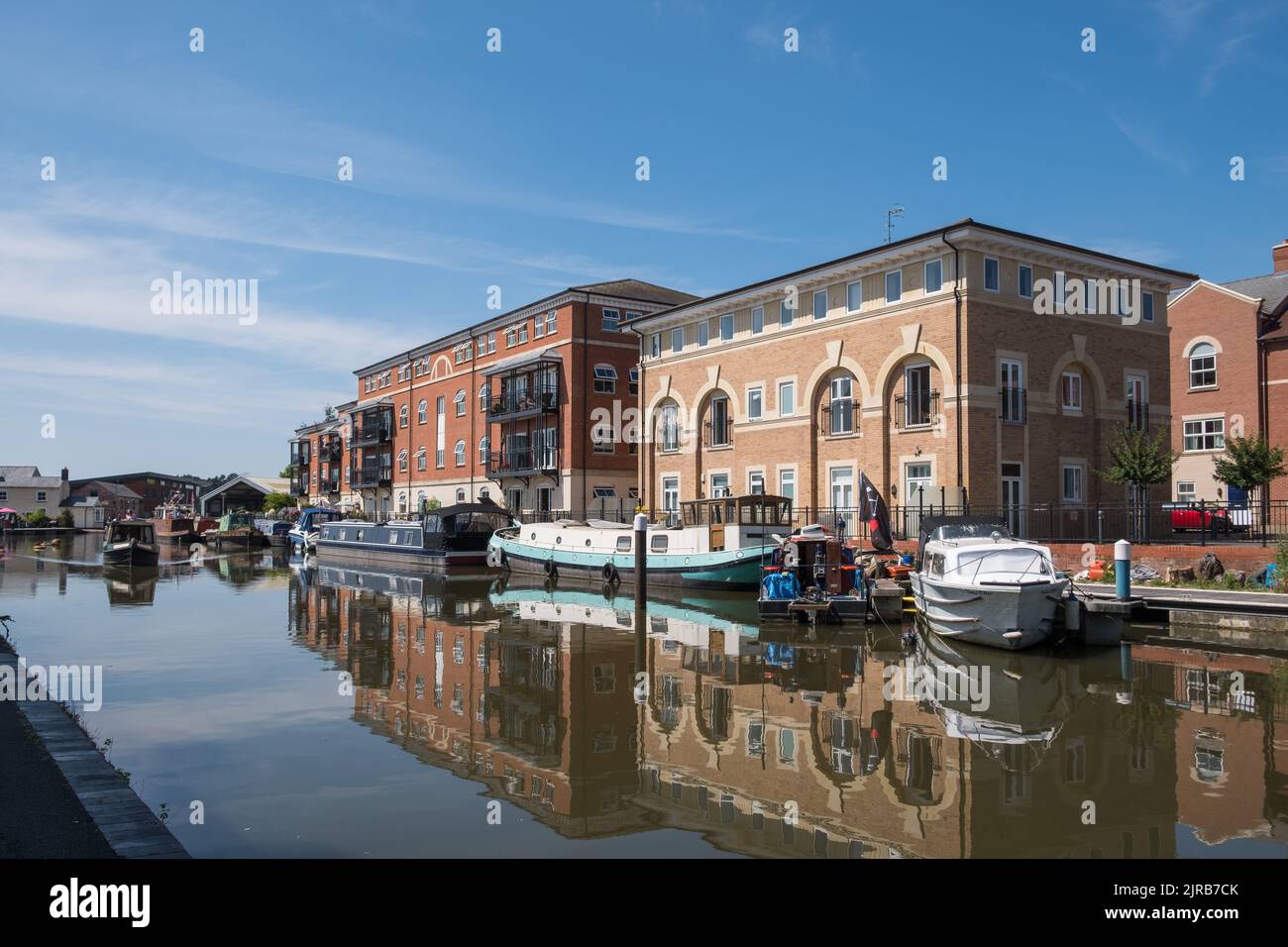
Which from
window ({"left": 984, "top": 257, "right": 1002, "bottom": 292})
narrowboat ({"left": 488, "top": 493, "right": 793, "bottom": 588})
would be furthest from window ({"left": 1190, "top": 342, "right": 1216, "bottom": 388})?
narrowboat ({"left": 488, "top": 493, "right": 793, "bottom": 588})

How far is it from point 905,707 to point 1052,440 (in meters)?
20.5

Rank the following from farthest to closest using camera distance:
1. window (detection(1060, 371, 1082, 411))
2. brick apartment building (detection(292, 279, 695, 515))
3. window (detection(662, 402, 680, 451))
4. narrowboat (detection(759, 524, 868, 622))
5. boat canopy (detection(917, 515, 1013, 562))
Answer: brick apartment building (detection(292, 279, 695, 515)), window (detection(662, 402, 680, 451)), window (detection(1060, 371, 1082, 411)), narrowboat (detection(759, 524, 868, 622)), boat canopy (detection(917, 515, 1013, 562))

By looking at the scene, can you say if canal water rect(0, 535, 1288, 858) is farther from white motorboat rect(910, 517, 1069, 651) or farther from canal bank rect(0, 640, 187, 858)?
canal bank rect(0, 640, 187, 858)

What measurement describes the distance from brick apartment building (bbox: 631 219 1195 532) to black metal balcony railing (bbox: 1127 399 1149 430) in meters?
0.07

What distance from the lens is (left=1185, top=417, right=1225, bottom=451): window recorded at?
129 ft

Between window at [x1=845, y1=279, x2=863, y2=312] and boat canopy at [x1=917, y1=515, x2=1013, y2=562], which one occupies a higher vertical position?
window at [x1=845, y1=279, x2=863, y2=312]

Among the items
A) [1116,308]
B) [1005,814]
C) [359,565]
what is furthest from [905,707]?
[359,565]

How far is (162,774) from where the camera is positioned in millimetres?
9625

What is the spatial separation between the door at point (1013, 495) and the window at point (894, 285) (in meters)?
6.52

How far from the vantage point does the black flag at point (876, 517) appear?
26.1 m

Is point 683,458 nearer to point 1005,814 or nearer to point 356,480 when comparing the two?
point 1005,814

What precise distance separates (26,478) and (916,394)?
370ft

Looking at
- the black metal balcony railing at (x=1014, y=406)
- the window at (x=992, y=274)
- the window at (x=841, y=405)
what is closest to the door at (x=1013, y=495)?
the black metal balcony railing at (x=1014, y=406)

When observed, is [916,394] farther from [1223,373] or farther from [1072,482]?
[1223,373]
